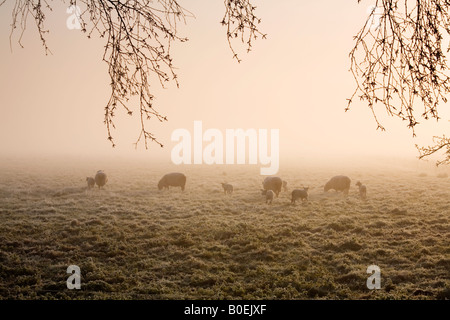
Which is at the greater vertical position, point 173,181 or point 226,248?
point 173,181

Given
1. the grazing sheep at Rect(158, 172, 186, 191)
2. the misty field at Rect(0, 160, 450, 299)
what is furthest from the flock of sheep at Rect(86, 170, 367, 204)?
the misty field at Rect(0, 160, 450, 299)

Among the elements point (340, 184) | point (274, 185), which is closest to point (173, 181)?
point (274, 185)

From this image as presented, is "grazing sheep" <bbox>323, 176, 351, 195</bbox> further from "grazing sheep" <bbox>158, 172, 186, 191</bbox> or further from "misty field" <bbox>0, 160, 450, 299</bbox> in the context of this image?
"grazing sheep" <bbox>158, 172, 186, 191</bbox>

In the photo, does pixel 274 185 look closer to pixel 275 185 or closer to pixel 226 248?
pixel 275 185

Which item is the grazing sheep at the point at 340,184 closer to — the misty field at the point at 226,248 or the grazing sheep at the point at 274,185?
the misty field at the point at 226,248

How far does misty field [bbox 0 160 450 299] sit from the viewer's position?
24.5ft

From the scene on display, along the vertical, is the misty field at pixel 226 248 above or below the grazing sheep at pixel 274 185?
below

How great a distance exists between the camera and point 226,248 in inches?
416

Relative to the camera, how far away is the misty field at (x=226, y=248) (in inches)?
294

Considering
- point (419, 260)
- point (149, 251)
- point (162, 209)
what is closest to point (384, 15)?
point (419, 260)

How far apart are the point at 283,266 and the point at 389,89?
6666 millimetres

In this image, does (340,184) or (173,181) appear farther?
(173,181)

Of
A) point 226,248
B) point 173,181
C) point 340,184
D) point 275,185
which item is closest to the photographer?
point 226,248

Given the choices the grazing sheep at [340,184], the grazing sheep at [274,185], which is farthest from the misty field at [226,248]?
the grazing sheep at [340,184]
